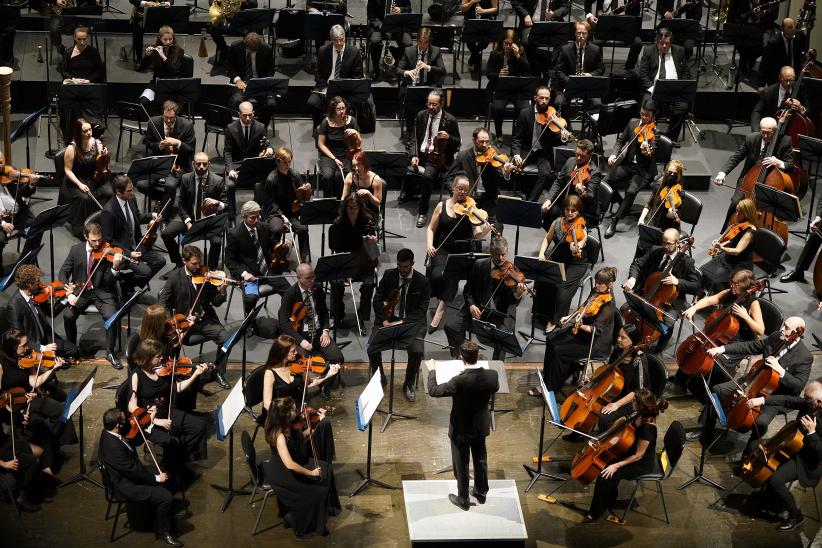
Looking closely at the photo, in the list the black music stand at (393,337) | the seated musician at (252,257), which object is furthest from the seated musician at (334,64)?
the black music stand at (393,337)

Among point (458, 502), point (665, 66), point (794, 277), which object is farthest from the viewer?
point (665, 66)

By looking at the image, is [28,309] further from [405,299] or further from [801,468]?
[801,468]

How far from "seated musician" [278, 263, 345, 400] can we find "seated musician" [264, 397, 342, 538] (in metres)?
1.42

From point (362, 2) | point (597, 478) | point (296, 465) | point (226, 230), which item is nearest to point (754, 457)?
point (597, 478)

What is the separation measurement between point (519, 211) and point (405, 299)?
133cm

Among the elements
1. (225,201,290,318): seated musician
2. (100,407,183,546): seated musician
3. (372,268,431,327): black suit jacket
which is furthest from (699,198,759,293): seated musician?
(100,407,183,546): seated musician

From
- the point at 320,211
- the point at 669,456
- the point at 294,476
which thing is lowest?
the point at 294,476

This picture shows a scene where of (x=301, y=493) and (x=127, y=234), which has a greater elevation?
(x=127, y=234)

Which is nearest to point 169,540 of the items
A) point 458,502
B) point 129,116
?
point 458,502

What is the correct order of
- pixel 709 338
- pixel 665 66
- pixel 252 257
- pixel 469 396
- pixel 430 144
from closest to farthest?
pixel 469 396 → pixel 709 338 → pixel 252 257 → pixel 430 144 → pixel 665 66

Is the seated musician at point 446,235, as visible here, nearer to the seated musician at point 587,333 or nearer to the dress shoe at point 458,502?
the seated musician at point 587,333

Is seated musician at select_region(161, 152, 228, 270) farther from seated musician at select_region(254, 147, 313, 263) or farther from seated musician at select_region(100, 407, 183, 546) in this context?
seated musician at select_region(100, 407, 183, 546)

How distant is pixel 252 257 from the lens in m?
10.9

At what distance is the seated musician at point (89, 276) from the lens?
10.2 meters
